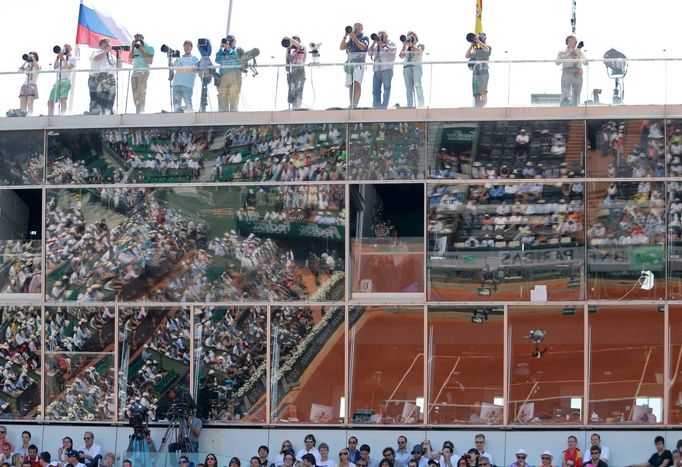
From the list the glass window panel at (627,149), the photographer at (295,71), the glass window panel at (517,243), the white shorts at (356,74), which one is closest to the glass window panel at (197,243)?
the photographer at (295,71)

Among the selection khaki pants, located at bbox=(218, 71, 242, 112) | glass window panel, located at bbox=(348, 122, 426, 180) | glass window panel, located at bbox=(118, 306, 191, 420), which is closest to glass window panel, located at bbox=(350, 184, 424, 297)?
glass window panel, located at bbox=(348, 122, 426, 180)

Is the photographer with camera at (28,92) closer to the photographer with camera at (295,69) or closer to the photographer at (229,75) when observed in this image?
the photographer at (229,75)

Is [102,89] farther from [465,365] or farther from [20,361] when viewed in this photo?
[465,365]

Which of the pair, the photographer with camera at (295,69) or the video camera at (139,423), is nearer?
the video camera at (139,423)

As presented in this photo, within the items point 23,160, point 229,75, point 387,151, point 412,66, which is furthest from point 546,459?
point 23,160

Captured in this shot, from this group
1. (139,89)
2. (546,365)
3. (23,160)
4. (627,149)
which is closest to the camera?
(546,365)

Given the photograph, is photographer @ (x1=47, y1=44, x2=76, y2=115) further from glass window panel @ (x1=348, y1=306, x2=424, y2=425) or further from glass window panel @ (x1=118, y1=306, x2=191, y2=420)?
glass window panel @ (x1=348, y1=306, x2=424, y2=425)

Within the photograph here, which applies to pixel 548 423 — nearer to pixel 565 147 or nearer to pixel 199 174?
pixel 565 147
